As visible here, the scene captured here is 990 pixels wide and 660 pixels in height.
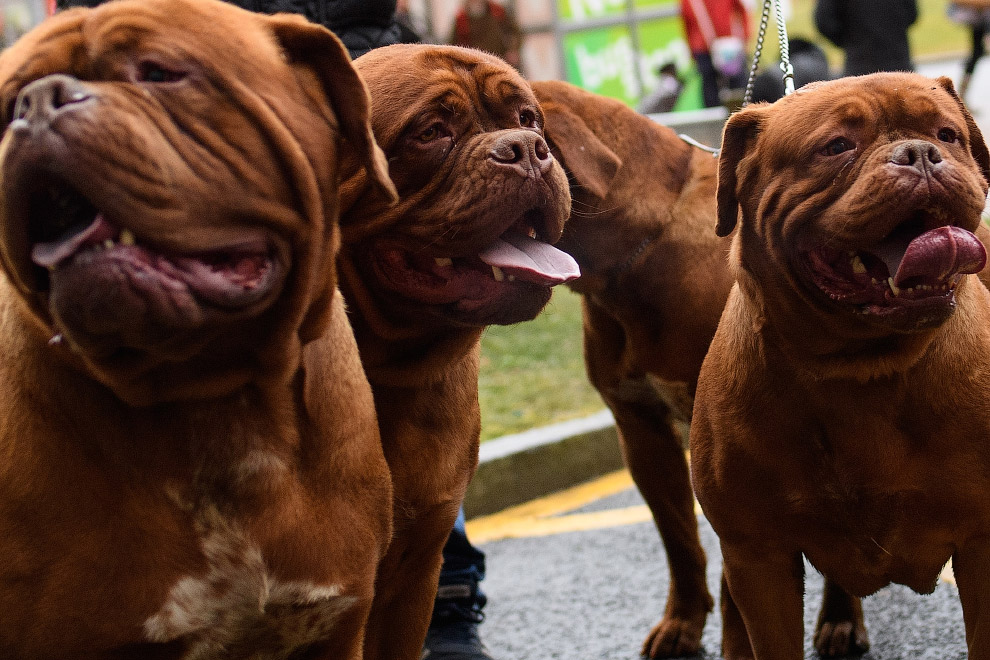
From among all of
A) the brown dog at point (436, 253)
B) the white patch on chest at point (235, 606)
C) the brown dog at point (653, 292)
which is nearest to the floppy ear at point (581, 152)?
the brown dog at point (653, 292)

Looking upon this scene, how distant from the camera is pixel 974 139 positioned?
10.9 feet

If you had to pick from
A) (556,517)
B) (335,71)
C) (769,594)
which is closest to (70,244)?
(335,71)

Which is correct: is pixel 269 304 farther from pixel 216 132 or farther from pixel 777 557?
pixel 777 557

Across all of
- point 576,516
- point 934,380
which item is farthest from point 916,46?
point 934,380

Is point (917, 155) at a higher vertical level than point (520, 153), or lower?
higher


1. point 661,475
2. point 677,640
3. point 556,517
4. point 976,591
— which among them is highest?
point 976,591

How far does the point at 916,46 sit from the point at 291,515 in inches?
1094

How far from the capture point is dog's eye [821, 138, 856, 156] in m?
3.13

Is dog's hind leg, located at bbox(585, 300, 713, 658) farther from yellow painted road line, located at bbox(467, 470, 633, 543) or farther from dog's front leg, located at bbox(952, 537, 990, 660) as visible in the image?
yellow painted road line, located at bbox(467, 470, 633, 543)

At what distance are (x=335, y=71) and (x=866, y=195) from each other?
1237mm

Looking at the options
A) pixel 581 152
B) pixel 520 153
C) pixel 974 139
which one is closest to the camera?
pixel 520 153

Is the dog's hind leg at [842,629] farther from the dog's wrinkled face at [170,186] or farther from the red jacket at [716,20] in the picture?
the red jacket at [716,20]

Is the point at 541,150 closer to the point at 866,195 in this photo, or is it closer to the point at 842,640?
the point at 866,195

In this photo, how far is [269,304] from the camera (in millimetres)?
2482
